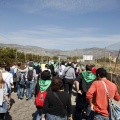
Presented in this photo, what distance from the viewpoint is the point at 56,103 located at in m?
4.82

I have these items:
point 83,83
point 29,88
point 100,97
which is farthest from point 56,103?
point 29,88

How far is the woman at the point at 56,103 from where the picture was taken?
4.82 meters

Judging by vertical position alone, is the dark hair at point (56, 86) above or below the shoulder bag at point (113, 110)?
above

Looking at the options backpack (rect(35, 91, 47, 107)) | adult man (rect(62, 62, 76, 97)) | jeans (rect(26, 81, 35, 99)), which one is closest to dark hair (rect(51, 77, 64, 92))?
backpack (rect(35, 91, 47, 107))

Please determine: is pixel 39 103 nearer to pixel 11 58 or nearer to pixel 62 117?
pixel 62 117

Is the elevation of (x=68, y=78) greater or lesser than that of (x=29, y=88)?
greater

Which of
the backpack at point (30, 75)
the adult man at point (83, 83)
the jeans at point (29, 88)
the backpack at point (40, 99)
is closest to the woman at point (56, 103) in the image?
the backpack at point (40, 99)

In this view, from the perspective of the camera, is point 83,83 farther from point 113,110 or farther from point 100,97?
point 113,110

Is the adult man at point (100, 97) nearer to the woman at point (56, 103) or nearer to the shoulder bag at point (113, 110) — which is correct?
the shoulder bag at point (113, 110)

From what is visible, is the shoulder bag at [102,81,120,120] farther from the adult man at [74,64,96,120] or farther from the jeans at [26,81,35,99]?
the jeans at [26,81,35,99]

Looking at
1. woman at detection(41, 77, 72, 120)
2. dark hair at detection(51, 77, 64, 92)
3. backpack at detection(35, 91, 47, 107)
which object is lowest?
backpack at detection(35, 91, 47, 107)

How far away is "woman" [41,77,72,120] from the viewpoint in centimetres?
482

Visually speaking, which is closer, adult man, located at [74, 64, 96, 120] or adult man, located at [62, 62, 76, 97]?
adult man, located at [74, 64, 96, 120]

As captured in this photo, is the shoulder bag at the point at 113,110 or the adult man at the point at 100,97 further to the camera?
the adult man at the point at 100,97
